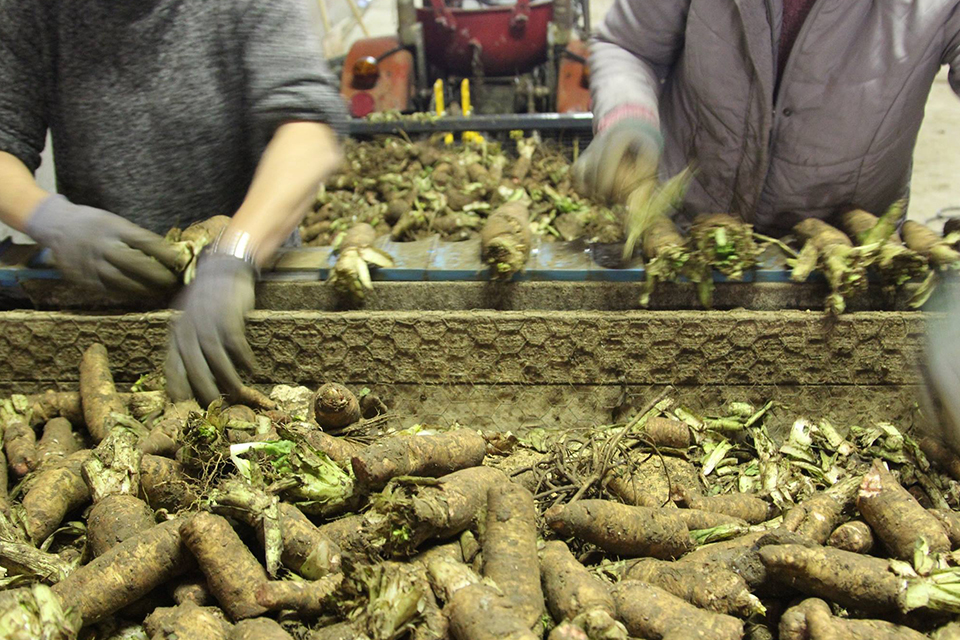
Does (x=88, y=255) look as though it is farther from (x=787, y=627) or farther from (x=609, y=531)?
(x=787, y=627)

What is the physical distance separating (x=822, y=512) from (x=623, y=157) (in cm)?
126

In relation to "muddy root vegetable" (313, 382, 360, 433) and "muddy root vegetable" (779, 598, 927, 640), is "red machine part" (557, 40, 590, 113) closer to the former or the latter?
"muddy root vegetable" (313, 382, 360, 433)

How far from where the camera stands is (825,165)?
2.54m

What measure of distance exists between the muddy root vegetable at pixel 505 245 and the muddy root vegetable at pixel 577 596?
94 cm

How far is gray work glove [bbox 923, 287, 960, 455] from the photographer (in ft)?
6.93

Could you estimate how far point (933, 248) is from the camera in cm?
228

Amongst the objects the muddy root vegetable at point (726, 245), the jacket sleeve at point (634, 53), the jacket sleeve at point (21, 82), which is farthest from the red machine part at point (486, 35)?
the muddy root vegetable at point (726, 245)

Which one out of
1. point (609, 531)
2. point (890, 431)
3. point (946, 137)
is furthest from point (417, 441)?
point (946, 137)

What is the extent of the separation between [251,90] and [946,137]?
8.89 meters

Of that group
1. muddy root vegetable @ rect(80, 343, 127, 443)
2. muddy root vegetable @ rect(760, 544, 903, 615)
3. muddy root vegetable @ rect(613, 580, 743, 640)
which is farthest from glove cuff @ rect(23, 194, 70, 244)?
muddy root vegetable @ rect(760, 544, 903, 615)

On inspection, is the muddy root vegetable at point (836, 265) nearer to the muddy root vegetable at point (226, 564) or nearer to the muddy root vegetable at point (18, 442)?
the muddy root vegetable at point (226, 564)

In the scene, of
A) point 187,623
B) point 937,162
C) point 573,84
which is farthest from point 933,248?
point 937,162

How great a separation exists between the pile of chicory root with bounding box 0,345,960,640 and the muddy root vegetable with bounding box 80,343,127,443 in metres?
0.01

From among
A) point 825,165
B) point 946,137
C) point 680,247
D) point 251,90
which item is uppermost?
point 251,90
